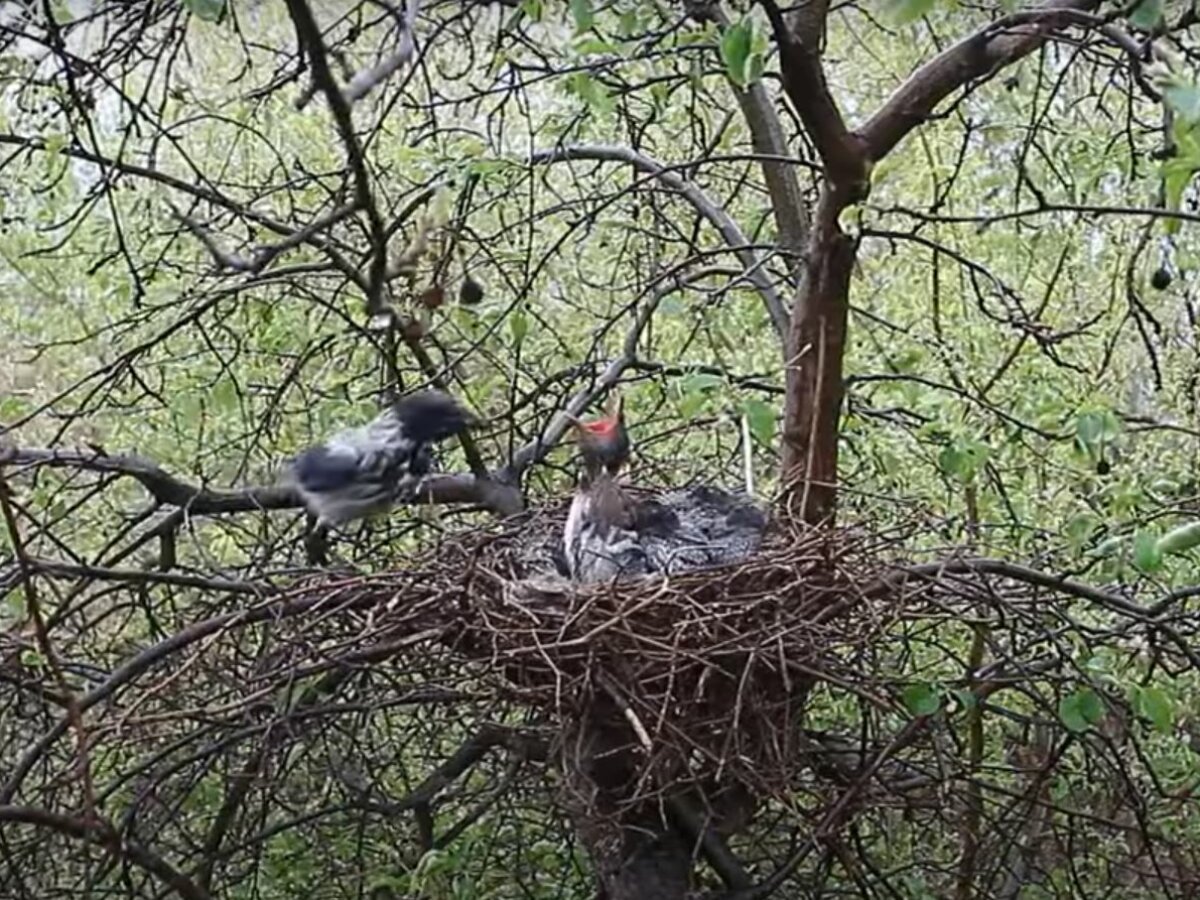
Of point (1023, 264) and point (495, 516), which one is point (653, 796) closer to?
point (495, 516)

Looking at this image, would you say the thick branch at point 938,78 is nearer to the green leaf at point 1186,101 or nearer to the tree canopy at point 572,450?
the tree canopy at point 572,450

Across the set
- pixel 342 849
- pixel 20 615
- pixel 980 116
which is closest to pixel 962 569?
pixel 20 615

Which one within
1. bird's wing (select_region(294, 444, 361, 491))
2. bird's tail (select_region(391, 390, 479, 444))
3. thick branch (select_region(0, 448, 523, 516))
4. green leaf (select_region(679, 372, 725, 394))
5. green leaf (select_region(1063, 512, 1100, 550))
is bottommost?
green leaf (select_region(1063, 512, 1100, 550))

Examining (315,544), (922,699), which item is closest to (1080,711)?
(922,699)

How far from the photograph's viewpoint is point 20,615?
2.44m

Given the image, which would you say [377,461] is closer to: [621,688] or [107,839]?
[621,688]

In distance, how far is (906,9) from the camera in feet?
3.43

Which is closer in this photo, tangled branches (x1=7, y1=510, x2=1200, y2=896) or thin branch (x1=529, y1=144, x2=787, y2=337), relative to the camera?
tangled branches (x1=7, y1=510, x2=1200, y2=896)

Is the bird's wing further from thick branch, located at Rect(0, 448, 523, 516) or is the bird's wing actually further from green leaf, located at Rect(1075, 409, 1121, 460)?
green leaf, located at Rect(1075, 409, 1121, 460)

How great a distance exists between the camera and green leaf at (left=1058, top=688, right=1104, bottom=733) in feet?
6.71

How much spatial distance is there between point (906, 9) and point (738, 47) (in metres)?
0.64

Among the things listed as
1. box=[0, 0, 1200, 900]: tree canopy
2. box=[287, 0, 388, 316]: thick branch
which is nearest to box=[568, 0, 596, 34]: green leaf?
box=[0, 0, 1200, 900]: tree canopy

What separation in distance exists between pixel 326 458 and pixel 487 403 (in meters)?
1.23

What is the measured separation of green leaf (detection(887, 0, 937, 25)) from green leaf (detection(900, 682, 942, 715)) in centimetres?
Result: 113
